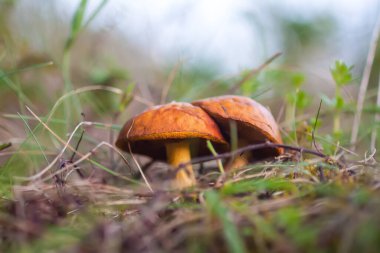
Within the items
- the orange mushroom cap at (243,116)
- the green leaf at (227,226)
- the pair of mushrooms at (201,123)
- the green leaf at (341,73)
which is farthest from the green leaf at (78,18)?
the green leaf at (227,226)

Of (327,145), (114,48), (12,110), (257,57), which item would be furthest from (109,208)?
(114,48)

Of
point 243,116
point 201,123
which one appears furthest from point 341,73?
point 201,123

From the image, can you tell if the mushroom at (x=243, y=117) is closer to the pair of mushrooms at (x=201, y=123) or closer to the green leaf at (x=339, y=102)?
the pair of mushrooms at (x=201, y=123)

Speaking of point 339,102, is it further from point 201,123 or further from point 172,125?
point 172,125

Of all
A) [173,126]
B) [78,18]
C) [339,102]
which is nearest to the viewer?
[173,126]

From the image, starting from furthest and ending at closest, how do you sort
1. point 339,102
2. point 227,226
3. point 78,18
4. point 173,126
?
point 78,18, point 339,102, point 173,126, point 227,226

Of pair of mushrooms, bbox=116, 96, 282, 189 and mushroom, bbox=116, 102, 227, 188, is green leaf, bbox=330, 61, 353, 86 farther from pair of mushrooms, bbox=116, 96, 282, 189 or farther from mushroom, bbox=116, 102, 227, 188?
mushroom, bbox=116, 102, 227, 188

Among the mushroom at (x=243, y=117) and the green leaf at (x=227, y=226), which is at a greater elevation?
the mushroom at (x=243, y=117)
